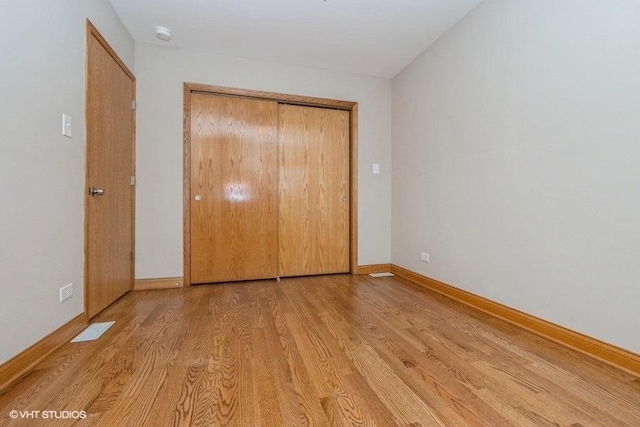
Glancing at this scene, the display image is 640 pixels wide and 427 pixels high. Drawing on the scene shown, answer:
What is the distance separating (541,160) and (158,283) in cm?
330

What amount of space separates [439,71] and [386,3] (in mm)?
820

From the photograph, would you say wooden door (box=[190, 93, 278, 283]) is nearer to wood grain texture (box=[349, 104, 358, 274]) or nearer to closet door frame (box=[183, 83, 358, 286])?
closet door frame (box=[183, 83, 358, 286])

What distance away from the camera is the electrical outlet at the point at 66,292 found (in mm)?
1568

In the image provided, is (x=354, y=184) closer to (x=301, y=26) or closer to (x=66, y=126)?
(x=301, y=26)

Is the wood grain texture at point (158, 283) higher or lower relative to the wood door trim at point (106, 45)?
lower

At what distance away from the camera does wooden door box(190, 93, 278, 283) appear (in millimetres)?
2779

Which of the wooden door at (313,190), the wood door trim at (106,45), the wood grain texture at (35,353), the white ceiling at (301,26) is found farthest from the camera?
the wooden door at (313,190)

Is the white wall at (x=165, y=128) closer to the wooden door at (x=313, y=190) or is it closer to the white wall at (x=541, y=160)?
the wooden door at (x=313, y=190)

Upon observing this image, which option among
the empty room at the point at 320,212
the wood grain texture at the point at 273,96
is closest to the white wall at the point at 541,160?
the empty room at the point at 320,212

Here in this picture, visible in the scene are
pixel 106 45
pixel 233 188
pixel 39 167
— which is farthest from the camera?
pixel 233 188

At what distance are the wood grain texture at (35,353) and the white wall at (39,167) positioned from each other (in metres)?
0.04

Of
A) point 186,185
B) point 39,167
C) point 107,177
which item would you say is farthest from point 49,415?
point 186,185

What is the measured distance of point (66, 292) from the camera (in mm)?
1603

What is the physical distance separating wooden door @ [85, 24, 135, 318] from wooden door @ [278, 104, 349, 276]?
1439 millimetres
